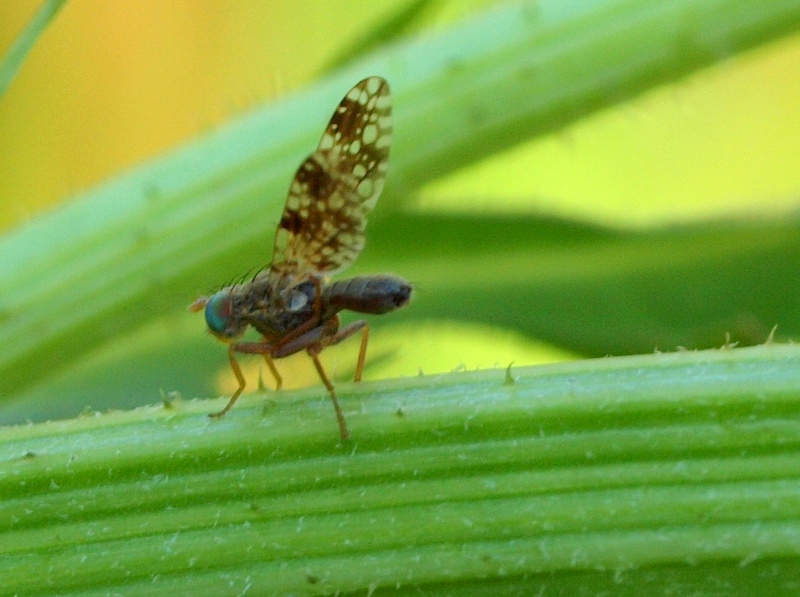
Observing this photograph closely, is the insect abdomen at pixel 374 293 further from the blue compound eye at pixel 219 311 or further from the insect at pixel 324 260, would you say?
the blue compound eye at pixel 219 311

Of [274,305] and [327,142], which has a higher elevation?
[327,142]

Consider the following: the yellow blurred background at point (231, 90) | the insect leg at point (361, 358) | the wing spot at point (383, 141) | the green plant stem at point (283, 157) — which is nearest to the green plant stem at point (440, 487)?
the insect leg at point (361, 358)

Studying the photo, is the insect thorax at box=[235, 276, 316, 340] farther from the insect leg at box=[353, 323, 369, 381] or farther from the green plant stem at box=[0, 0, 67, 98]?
the green plant stem at box=[0, 0, 67, 98]

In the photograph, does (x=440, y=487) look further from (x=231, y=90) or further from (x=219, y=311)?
(x=231, y=90)

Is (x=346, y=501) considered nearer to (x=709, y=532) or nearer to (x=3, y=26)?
(x=709, y=532)

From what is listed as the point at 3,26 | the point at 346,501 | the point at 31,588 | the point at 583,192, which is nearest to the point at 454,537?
the point at 346,501

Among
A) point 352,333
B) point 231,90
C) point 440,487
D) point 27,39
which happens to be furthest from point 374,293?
point 231,90
